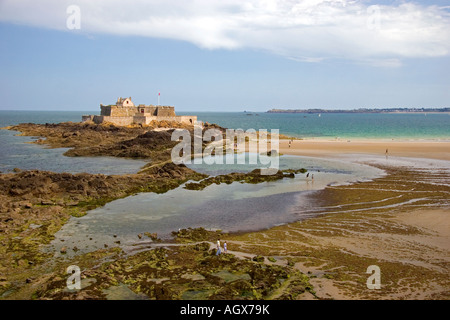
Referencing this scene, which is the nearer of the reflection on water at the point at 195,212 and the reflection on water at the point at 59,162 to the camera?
the reflection on water at the point at 195,212

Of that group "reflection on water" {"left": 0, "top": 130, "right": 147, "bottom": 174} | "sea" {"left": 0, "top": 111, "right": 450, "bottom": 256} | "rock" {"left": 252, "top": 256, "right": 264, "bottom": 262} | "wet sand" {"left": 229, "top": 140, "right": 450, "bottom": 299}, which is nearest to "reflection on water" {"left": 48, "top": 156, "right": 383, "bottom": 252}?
"sea" {"left": 0, "top": 111, "right": 450, "bottom": 256}

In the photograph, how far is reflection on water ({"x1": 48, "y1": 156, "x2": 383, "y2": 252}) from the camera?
1852 cm

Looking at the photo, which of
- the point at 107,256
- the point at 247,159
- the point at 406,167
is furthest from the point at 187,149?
the point at 107,256

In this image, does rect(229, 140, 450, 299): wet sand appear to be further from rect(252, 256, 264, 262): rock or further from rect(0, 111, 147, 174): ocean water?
rect(0, 111, 147, 174): ocean water

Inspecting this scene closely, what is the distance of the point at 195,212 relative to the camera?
2289 cm

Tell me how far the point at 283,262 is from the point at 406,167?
29.9m

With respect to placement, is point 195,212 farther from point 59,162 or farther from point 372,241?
point 59,162

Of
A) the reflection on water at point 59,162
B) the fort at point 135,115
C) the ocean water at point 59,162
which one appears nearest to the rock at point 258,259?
the reflection on water at point 59,162

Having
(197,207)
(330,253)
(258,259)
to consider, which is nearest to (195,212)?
(197,207)

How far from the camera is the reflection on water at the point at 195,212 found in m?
18.5

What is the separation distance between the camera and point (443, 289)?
41.3ft

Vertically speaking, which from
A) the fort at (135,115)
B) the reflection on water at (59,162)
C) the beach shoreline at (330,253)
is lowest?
the beach shoreline at (330,253)

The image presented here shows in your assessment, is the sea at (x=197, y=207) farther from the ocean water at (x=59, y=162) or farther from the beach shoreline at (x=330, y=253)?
the beach shoreline at (x=330, y=253)
